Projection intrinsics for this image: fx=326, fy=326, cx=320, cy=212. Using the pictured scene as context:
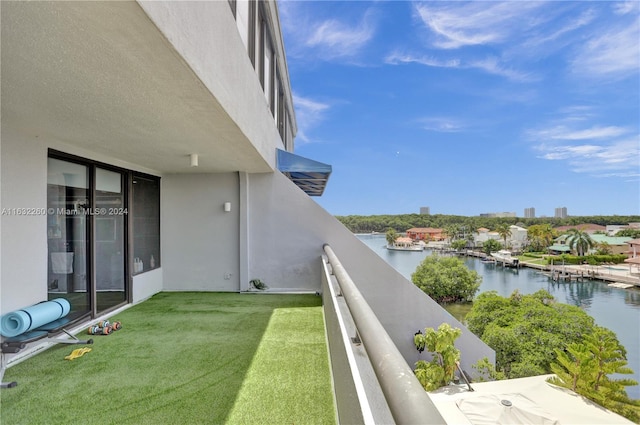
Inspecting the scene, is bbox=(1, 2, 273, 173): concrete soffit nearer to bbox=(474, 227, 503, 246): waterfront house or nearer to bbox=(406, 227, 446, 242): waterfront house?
bbox=(406, 227, 446, 242): waterfront house

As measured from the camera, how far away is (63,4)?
1.32 meters

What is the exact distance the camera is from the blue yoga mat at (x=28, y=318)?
9.71ft

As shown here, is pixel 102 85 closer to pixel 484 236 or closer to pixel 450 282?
pixel 450 282

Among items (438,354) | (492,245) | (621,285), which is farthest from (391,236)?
(492,245)

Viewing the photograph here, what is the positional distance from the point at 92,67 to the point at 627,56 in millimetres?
60070

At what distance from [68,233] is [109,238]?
2.76 feet

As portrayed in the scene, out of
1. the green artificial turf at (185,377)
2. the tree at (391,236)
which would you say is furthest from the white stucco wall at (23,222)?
the tree at (391,236)

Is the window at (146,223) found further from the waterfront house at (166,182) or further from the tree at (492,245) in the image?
the tree at (492,245)

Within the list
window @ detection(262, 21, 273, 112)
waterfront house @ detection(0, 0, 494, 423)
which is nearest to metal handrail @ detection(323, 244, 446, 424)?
waterfront house @ detection(0, 0, 494, 423)

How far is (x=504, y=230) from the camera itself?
59.1 m

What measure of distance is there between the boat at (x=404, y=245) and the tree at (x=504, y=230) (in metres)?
27.9

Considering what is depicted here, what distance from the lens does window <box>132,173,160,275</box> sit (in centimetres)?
568

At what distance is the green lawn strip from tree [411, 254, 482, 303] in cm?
3198

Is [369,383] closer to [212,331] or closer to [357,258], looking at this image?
[212,331]
